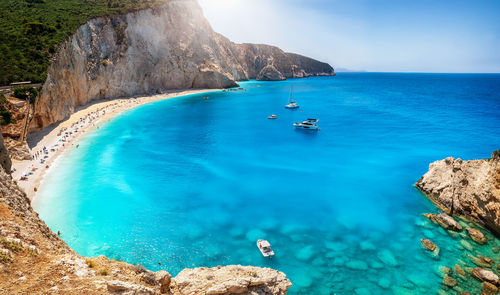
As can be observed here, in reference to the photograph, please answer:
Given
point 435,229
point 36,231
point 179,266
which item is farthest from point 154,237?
point 435,229

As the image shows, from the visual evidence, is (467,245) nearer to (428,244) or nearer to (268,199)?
(428,244)

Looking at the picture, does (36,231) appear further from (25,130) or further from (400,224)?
(25,130)

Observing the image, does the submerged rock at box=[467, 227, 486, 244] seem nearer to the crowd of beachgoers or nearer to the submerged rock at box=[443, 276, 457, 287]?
the submerged rock at box=[443, 276, 457, 287]

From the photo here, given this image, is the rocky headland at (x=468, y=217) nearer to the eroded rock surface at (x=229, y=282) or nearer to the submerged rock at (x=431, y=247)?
the submerged rock at (x=431, y=247)

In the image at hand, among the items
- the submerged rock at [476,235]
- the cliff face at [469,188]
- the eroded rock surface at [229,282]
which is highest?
the eroded rock surface at [229,282]

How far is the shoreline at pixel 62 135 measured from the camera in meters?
30.3

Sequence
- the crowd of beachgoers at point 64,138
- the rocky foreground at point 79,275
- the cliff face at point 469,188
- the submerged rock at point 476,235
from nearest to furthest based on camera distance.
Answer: the rocky foreground at point 79,275, the submerged rock at point 476,235, the cliff face at point 469,188, the crowd of beachgoers at point 64,138

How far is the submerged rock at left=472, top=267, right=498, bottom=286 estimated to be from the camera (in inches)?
690

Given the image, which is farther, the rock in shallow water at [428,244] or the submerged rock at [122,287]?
the rock in shallow water at [428,244]

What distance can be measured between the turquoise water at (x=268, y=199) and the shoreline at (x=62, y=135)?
5.28 feet

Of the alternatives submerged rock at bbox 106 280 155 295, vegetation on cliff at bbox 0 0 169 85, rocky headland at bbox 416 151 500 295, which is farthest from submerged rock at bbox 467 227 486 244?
vegetation on cliff at bbox 0 0 169 85

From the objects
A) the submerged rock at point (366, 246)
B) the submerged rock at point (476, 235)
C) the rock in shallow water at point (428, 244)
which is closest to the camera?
the rock in shallow water at point (428, 244)

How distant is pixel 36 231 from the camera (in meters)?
10.4

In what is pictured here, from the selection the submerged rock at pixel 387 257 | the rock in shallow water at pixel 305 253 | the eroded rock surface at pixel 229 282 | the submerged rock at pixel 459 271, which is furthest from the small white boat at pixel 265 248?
the submerged rock at pixel 459 271
